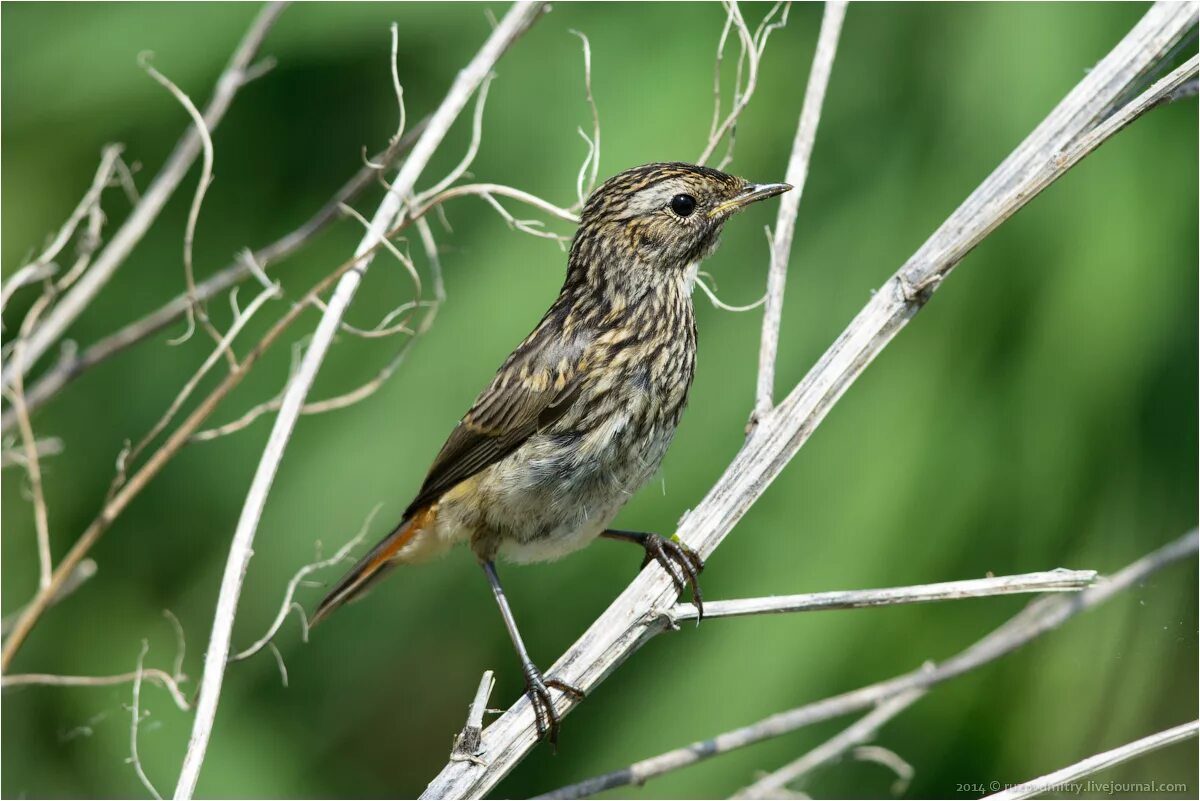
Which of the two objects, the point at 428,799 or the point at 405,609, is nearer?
the point at 428,799

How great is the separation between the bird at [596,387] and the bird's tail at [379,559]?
0.04 ft

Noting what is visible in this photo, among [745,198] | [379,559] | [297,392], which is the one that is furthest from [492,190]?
[379,559]

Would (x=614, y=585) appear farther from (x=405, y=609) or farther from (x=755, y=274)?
(x=755, y=274)

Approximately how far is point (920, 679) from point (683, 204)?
1224 mm

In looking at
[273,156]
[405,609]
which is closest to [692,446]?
[405,609]

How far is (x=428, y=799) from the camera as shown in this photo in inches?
90.4

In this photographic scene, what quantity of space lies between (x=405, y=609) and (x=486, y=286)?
0.97 meters

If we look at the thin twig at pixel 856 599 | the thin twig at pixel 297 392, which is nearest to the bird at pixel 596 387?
the thin twig at pixel 297 392

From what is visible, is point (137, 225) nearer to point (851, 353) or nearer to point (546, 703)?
point (546, 703)

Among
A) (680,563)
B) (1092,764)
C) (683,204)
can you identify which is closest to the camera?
(1092,764)

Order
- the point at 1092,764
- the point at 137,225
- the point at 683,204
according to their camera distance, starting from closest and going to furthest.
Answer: the point at 1092,764 < the point at 683,204 < the point at 137,225

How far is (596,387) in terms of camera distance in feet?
9.71

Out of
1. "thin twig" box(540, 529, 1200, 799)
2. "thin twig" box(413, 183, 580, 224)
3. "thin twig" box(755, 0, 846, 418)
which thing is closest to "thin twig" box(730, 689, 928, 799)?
"thin twig" box(540, 529, 1200, 799)

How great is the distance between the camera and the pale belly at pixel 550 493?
295cm
